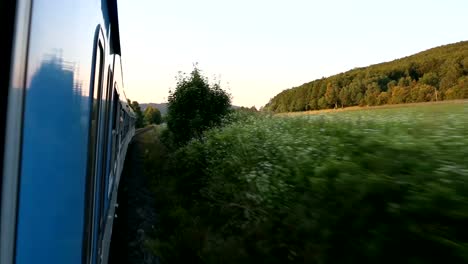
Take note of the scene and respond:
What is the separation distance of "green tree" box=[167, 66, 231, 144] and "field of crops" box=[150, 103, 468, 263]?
12.9 m

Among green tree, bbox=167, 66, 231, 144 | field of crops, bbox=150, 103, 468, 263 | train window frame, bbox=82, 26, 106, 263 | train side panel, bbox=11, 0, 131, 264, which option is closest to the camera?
train side panel, bbox=11, 0, 131, 264

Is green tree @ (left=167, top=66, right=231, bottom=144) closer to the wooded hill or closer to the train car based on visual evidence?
the wooded hill

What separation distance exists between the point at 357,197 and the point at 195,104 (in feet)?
56.4

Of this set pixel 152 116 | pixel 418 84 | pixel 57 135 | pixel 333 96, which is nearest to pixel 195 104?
pixel 418 84

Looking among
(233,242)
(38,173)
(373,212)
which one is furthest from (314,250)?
(38,173)

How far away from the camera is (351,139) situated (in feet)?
A: 14.3

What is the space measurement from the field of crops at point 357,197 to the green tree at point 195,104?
12.9 metres

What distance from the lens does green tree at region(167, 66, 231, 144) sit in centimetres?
2031

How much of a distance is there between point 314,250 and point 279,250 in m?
1.22

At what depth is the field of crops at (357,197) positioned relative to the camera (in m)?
2.97

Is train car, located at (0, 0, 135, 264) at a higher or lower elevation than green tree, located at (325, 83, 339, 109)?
lower

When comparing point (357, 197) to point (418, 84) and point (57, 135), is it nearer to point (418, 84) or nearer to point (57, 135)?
point (57, 135)

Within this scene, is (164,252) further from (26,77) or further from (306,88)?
(306,88)

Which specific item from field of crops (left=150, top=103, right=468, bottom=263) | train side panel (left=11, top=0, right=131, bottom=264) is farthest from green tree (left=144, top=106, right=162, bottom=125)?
train side panel (left=11, top=0, right=131, bottom=264)
